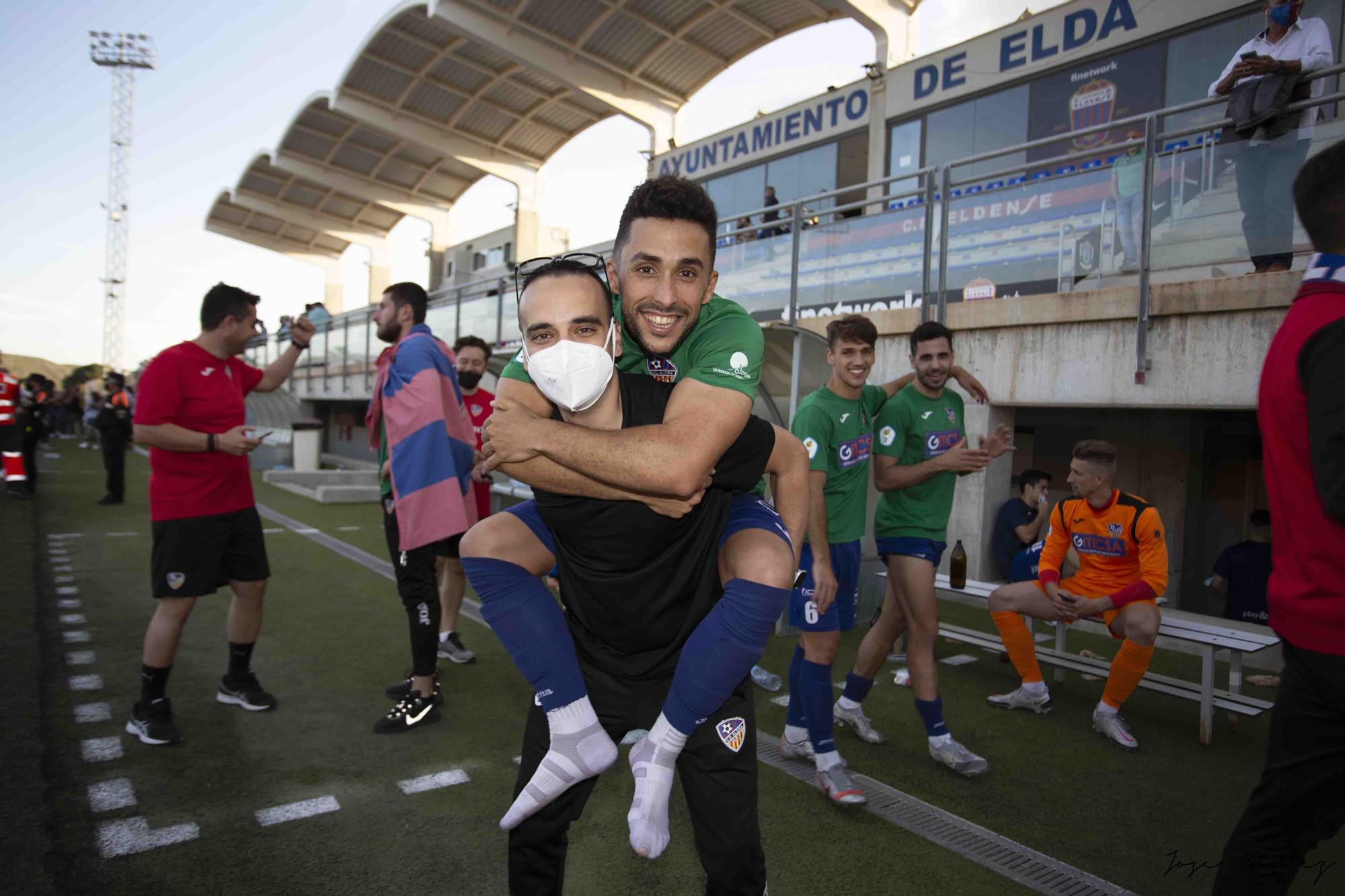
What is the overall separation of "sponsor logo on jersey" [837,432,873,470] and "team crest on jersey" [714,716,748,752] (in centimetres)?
219

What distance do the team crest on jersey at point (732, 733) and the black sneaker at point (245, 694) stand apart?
3.42 metres

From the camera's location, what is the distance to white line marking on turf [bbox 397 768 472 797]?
11.1ft

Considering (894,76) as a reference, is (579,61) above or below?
above

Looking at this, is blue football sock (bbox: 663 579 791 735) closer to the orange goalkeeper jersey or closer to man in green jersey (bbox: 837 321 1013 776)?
man in green jersey (bbox: 837 321 1013 776)

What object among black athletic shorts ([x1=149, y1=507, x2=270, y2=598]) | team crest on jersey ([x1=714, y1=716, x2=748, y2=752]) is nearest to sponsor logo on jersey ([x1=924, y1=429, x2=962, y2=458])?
team crest on jersey ([x1=714, y1=716, x2=748, y2=752])

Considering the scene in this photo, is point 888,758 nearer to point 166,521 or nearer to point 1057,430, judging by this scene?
point 166,521

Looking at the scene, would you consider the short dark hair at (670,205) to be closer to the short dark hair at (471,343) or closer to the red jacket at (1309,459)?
the red jacket at (1309,459)

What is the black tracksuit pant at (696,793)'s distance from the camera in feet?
5.97

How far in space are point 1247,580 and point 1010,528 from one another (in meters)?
1.82

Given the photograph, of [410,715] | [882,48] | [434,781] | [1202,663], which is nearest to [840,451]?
[434,781]

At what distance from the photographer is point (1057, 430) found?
33.0ft

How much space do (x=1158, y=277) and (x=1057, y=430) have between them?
13.7 feet

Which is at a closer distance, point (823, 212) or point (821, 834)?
point (821, 834)

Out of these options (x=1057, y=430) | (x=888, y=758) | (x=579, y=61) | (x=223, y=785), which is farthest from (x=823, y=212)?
(x=579, y=61)
